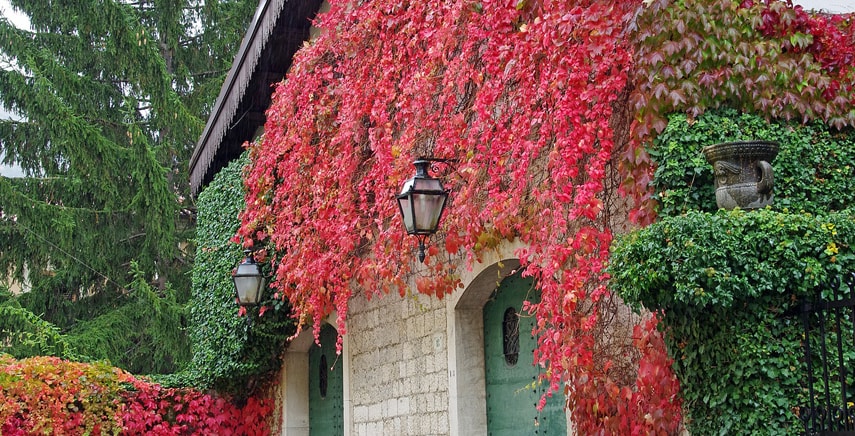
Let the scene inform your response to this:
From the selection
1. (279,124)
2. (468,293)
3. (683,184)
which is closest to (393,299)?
(468,293)

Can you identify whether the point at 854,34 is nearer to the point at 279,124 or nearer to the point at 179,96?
the point at 279,124

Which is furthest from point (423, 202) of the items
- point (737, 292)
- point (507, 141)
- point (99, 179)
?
point (99, 179)

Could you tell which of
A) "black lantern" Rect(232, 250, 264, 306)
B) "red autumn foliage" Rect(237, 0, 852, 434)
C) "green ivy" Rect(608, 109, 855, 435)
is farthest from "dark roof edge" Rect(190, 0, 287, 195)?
"green ivy" Rect(608, 109, 855, 435)

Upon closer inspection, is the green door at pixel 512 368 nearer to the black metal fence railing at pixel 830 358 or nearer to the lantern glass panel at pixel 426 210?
the lantern glass panel at pixel 426 210

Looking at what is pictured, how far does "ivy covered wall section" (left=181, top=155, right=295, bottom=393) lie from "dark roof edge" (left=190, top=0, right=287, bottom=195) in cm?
65

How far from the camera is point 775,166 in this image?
17.6 ft

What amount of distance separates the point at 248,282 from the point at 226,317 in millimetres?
1392

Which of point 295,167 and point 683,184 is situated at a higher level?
point 295,167

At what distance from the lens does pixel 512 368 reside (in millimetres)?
7699

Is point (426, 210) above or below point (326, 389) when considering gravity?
above

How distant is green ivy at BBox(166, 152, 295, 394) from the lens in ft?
36.1

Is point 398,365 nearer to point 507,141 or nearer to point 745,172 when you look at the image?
point 507,141

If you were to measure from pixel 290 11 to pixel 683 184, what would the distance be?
7.01 m

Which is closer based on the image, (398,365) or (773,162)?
(773,162)
